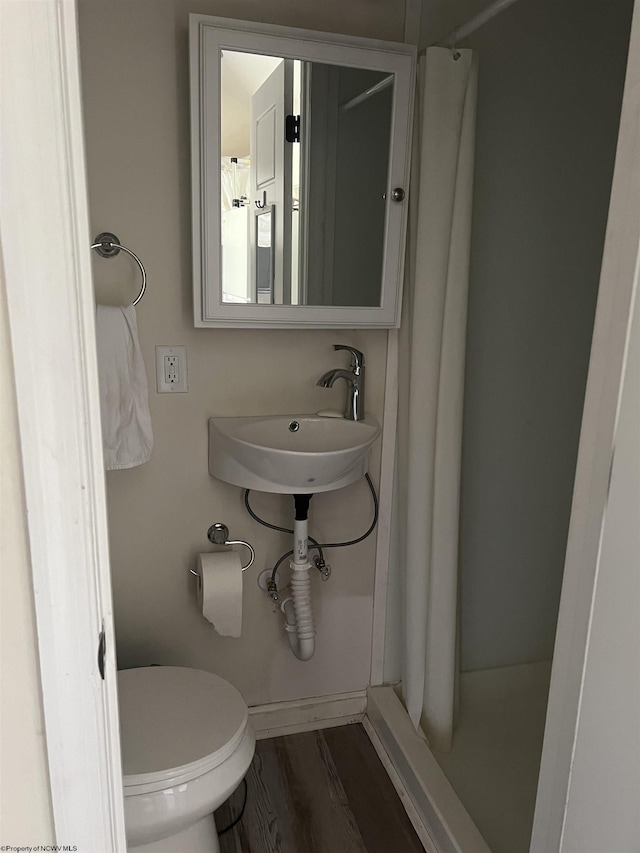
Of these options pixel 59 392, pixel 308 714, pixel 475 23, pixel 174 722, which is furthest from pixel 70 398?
pixel 308 714

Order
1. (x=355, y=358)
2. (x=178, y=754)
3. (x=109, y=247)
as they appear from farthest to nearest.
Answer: (x=355, y=358) < (x=109, y=247) < (x=178, y=754)

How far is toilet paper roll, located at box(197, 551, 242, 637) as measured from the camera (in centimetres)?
178

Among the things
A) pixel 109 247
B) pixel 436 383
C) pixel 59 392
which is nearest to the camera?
pixel 59 392

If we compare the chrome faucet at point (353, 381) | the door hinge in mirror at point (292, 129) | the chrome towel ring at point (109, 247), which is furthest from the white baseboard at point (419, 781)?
the door hinge in mirror at point (292, 129)

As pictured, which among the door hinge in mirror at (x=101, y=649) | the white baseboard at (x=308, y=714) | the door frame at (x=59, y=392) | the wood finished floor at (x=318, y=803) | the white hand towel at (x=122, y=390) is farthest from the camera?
the white baseboard at (x=308, y=714)

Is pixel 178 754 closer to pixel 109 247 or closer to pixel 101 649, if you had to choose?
pixel 101 649

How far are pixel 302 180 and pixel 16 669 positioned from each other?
141cm

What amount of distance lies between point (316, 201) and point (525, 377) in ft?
2.80

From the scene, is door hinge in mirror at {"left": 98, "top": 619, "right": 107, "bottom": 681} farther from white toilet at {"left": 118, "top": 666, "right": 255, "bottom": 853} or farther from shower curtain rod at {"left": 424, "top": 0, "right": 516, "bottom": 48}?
shower curtain rod at {"left": 424, "top": 0, "right": 516, "bottom": 48}

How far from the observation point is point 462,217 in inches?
64.1

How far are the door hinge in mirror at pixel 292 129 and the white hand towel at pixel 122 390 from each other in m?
0.60

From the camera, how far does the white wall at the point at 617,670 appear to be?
31.0 inches

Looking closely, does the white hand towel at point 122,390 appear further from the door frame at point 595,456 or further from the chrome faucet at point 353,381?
the door frame at point 595,456

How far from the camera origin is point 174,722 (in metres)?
1.47
